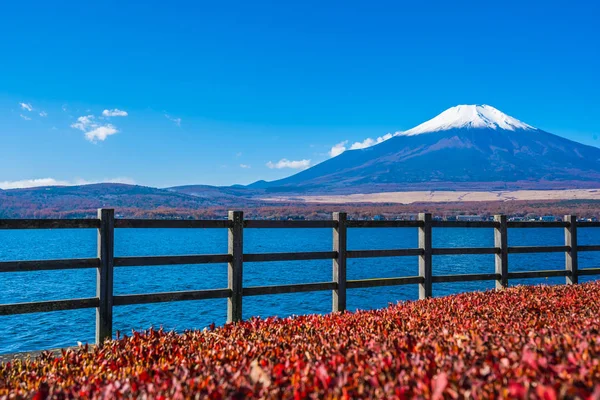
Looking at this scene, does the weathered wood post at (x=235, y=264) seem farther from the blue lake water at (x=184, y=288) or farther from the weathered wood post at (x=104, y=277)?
the blue lake water at (x=184, y=288)

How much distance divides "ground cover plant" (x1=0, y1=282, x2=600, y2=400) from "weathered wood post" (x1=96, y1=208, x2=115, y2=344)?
2.06 metres

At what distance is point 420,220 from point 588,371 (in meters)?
8.67

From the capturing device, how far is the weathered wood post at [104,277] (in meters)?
8.48

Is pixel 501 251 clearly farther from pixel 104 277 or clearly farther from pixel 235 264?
pixel 104 277

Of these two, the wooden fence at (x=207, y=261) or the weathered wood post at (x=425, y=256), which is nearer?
the wooden fence at (x=207, y=261)

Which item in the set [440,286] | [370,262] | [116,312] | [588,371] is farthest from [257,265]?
[588,371]

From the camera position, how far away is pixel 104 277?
853cm

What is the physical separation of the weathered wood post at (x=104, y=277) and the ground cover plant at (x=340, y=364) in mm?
2059

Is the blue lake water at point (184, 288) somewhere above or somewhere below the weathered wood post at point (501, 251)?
below

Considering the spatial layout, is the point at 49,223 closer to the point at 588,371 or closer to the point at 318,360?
the point at 318,360

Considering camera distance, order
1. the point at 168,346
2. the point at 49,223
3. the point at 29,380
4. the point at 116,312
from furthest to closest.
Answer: the point at 116,312, the point at 49,223, the point at 168,346, the point at 29,380

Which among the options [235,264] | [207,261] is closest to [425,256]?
[235,264]

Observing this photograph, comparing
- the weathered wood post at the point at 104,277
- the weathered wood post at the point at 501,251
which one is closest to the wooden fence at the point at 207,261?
the weathered wood post at the point at 104,277

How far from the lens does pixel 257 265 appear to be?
58656mm
